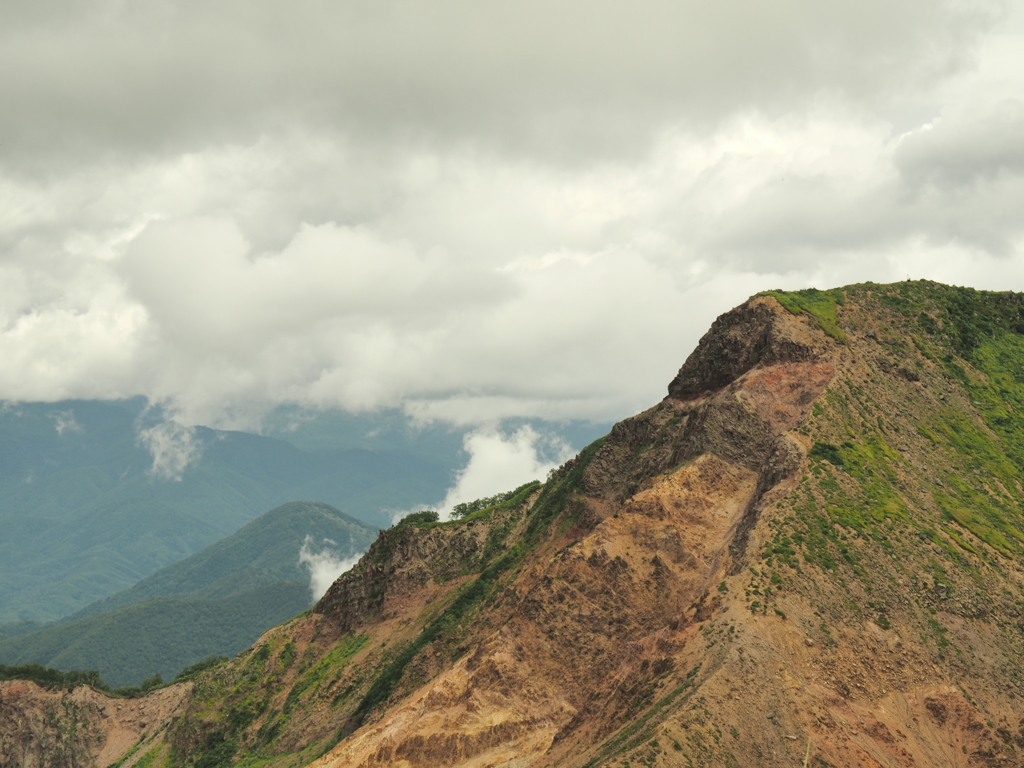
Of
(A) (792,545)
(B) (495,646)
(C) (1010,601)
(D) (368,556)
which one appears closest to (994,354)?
(C) (1010,601)

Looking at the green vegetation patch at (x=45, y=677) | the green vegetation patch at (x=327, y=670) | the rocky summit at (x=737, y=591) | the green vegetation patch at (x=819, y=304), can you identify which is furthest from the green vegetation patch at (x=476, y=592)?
the green vegetation patch at (x=45, y=677)

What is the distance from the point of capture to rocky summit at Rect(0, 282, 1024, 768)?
49156mm

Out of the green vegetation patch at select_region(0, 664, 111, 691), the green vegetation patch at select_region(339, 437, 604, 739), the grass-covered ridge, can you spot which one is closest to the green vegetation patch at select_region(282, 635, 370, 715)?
the green vegetation patch at select_region(339, 437, 604, 739)

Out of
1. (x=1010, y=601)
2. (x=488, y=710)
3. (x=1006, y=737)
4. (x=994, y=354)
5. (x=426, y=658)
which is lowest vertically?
(x=1006, y=737)

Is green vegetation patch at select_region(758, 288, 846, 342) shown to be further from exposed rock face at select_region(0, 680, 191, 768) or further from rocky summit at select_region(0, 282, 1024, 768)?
exposed rock face at select_region(0, 680, 191, 768)

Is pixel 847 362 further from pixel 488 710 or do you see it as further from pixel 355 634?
pixel 355 634

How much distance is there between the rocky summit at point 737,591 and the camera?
161 feet

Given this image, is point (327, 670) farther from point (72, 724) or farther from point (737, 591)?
point (72, 724)

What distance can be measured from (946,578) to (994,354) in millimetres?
38592

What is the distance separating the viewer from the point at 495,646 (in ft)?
212

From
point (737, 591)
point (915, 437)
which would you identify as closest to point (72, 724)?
point (737, 591)

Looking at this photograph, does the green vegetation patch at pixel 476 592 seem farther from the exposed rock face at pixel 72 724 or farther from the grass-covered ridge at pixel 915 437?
the exposed rock face at pixel 72 724

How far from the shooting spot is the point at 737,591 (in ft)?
177

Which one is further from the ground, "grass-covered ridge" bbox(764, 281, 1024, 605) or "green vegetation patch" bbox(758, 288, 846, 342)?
"green vegetation patch" bbox(758, 288, 846, 342)
